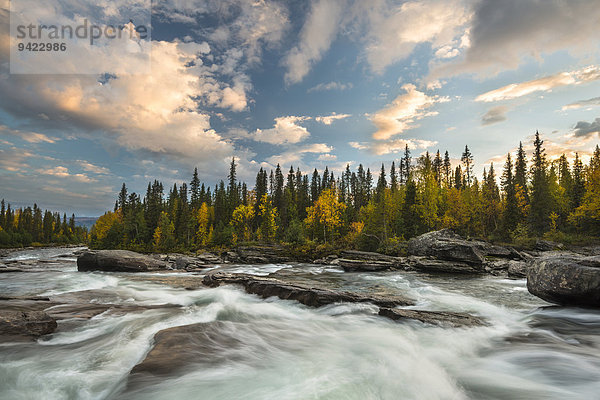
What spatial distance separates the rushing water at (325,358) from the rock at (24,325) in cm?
27

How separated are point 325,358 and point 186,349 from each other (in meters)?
2.81

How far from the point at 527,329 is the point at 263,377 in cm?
773

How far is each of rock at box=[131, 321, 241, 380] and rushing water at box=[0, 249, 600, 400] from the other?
12cm

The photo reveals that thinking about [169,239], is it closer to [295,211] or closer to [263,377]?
[295,211]

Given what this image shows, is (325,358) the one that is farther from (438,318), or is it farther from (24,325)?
(24,325)

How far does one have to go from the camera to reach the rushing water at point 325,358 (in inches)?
156

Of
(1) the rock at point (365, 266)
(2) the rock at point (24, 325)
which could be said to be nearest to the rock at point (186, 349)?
(2) the rock at point (24, 325)

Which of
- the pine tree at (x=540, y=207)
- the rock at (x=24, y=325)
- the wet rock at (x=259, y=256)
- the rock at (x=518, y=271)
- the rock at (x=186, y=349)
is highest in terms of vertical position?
the pine tree at (x=540, y=207)

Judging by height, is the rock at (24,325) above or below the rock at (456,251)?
above

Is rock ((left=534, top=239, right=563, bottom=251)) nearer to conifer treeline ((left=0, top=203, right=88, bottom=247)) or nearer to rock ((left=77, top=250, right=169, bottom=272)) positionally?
rock ((left=77, top=250, right=169, bottom=272))

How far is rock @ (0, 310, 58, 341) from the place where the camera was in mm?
5430

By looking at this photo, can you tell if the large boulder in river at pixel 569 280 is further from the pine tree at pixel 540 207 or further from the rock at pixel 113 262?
the pine tree at pixel 540 207

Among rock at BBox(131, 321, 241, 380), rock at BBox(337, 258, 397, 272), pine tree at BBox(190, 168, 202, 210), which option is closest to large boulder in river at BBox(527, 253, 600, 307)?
rock at BBox(131, 321, 241, 380)

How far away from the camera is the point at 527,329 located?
7238mm
